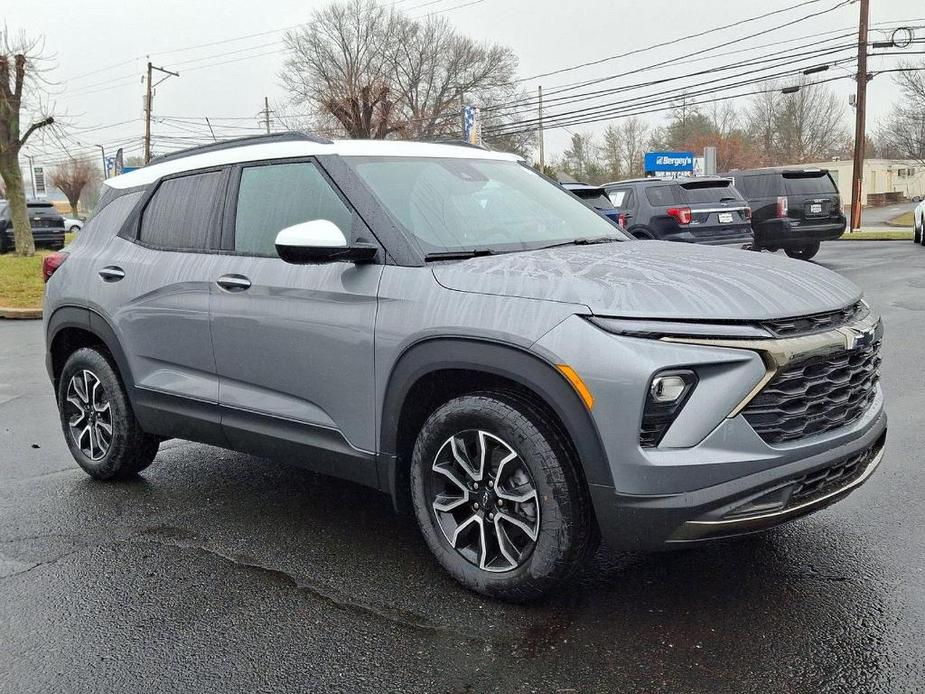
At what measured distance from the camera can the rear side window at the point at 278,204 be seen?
391 cm

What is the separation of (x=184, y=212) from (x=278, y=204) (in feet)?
2.38

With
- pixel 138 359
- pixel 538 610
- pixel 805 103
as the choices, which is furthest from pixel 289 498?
pixel 805 103

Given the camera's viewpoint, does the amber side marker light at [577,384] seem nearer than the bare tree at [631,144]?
Yes

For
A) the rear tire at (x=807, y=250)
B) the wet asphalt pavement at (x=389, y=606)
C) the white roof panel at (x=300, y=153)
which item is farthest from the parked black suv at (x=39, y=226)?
the wet asphalt pavement at (x=389, y=606)

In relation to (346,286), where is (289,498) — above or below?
below

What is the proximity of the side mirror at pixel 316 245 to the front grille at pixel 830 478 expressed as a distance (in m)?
1.82

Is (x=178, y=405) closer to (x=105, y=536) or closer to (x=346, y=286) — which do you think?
(x=105, y=536)

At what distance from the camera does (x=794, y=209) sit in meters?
17.2

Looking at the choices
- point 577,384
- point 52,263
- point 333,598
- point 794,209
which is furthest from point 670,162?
point 577,384

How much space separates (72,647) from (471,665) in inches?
55.3

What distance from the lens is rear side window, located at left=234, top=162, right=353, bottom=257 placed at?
3.91 metres

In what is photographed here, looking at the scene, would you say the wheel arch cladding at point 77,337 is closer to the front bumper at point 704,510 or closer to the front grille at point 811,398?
the front bumper at point 704,510

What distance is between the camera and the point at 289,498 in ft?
15.5

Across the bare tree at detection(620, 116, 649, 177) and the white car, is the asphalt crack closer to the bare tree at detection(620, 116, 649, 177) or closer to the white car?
the white car
